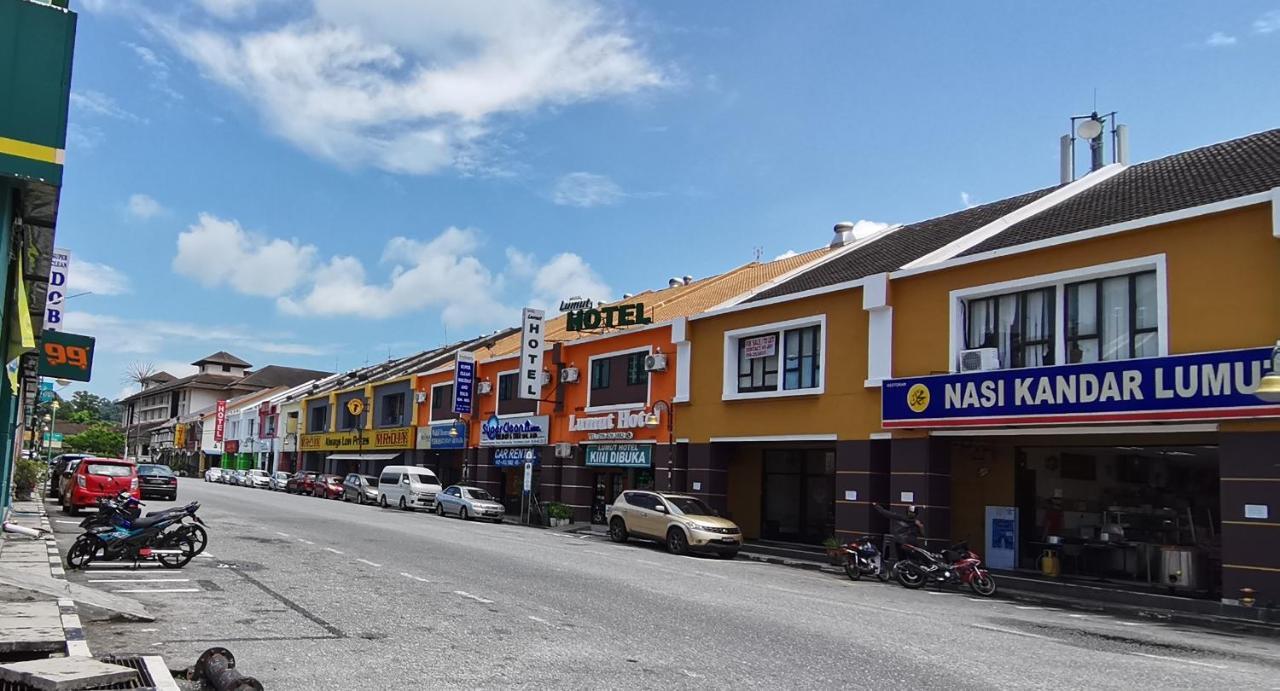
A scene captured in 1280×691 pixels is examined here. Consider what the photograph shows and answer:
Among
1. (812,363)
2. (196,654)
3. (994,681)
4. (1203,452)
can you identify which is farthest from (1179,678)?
(812,363)

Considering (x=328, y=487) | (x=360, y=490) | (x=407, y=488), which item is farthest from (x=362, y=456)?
(x=407, y=488)

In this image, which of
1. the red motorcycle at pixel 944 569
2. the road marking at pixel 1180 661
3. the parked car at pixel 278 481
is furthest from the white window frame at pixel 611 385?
the parked car at pixel 278 481

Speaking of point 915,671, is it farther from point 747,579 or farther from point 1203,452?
point 1203,452

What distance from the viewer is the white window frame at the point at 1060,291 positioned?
60.8 feet

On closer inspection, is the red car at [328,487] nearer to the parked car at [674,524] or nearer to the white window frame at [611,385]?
the white window frame at [611,385]

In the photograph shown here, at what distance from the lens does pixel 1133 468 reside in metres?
21.7

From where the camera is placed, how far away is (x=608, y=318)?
3494cm

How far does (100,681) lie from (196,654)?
72.9 inches

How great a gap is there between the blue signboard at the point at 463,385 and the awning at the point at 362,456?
10.2 m

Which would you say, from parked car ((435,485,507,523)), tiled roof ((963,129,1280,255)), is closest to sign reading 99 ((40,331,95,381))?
parked car ((435,485,507,523))

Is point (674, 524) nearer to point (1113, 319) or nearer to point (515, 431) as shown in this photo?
point (1113, 319)

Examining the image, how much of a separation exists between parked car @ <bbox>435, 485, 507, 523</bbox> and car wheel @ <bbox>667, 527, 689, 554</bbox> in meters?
12.4

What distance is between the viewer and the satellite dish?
29094 millimetres

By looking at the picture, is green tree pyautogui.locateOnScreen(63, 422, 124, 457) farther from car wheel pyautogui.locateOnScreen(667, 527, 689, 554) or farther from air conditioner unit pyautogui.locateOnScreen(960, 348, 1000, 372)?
air conditioner unit pyautogui.locateOnScreen(960, 348, 1000, 372)
